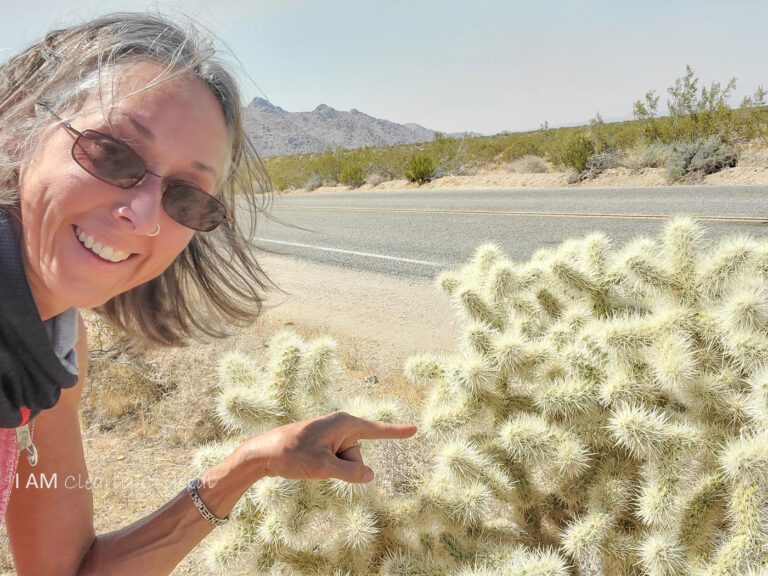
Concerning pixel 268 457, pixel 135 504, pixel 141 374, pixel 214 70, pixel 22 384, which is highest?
pixel 214 70

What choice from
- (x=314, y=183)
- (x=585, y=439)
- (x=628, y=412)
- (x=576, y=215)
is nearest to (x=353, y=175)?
(x=314, y=183)

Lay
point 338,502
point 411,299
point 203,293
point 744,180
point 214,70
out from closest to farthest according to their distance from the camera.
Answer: point 214,70 → point 338,502 → point 203,293 → point 411,299 → point 744,180

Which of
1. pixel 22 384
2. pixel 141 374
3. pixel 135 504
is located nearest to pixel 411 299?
pixel 141 374

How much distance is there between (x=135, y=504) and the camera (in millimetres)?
3027

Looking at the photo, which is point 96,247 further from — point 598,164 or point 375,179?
point 375,179

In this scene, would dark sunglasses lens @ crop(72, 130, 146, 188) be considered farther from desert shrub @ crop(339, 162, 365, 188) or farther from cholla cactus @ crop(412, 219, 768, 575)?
desert shrub @ crop(339, 162, 365, 188)

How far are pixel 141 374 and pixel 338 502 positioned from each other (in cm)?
263

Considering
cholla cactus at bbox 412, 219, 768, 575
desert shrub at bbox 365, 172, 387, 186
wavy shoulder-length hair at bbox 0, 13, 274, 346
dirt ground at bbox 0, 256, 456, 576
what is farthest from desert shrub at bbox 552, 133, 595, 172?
wavy shoulder-length hair at bbox 0, 13, 274, 346

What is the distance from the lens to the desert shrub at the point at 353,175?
2333 cm

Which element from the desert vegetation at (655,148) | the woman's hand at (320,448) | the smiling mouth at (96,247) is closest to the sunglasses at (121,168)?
the smiling mouth at (96,247)

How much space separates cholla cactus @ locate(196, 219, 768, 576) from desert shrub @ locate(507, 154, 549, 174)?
59.0 ft

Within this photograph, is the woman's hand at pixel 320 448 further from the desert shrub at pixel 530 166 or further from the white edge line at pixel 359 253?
the desert shrub at pixel 530 166

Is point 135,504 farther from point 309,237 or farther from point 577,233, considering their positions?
point 309,237

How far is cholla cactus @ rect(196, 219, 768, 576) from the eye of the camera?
167 cm
